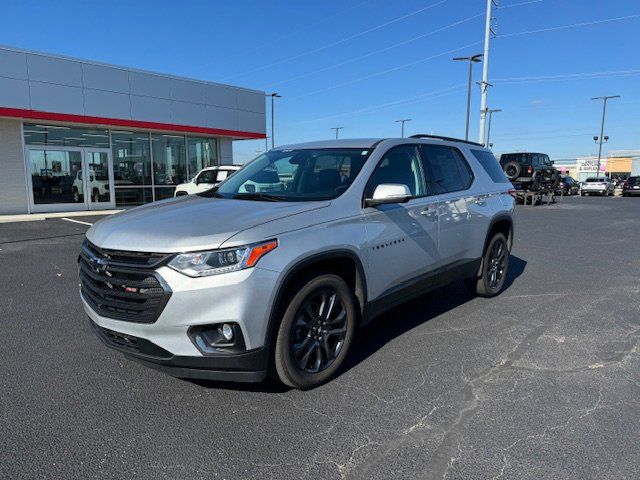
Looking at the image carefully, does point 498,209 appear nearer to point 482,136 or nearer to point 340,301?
point 340,301

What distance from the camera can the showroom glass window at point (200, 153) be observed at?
820 inches

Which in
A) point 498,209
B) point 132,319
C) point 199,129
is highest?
point 199,129

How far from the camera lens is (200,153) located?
2127 centimetres

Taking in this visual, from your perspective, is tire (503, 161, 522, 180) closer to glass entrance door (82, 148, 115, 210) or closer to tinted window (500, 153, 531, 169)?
tinted window (500, 153, 531, 169)

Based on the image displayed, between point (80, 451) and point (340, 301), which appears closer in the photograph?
point (80, 451)

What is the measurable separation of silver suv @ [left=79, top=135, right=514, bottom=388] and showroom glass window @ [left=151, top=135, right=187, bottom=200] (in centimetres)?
A: 1622

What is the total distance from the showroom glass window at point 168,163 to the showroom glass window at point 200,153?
0.98 ft

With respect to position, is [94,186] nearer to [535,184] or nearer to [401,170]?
[401,170]

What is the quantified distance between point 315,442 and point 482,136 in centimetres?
2615

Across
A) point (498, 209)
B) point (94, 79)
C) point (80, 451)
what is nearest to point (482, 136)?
point (94, 79)

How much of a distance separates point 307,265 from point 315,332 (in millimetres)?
550

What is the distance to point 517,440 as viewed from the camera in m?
2.81

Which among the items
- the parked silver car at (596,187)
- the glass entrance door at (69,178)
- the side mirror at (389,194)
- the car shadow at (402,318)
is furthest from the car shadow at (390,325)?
the parked silver car at (596,187)

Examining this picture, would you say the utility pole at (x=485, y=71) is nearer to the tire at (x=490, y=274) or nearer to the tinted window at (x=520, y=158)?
the tinted window at (x=520, y=158)
